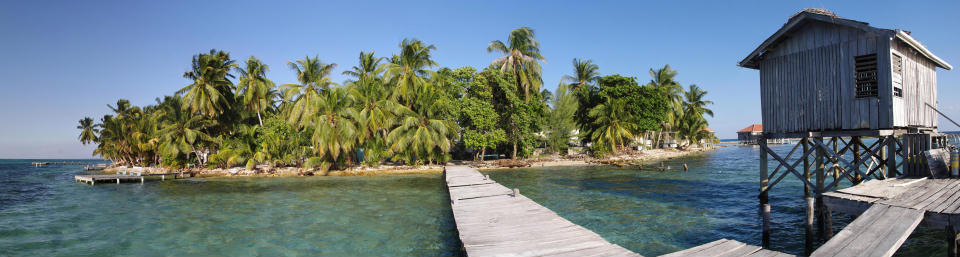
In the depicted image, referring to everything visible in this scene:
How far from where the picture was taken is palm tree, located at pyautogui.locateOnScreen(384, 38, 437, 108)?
32.7 m

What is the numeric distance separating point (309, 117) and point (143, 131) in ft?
88.6

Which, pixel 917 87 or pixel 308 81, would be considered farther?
pixel 308 81

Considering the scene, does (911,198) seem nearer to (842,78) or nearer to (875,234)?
(875,234)

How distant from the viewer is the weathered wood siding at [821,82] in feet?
35.9

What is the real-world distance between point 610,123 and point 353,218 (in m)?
31.8

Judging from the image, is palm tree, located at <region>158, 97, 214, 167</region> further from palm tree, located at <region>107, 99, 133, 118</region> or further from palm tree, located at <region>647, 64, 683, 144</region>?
palm tree, located at <region>647, 64, 683, 144</region>

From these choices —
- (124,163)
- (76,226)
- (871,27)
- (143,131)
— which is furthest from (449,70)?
(124,163)

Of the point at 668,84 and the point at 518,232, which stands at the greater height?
the point at 668,84

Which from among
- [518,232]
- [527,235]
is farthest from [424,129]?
[527,235]

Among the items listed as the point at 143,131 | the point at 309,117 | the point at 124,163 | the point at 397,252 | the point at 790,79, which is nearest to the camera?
the point at 397,252

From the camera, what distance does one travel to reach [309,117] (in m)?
29.4

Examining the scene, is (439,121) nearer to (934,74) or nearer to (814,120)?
(814,120)

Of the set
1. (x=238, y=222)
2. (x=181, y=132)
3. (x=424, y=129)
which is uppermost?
(x=181, y=132)

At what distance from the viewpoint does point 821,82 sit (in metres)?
11.9
